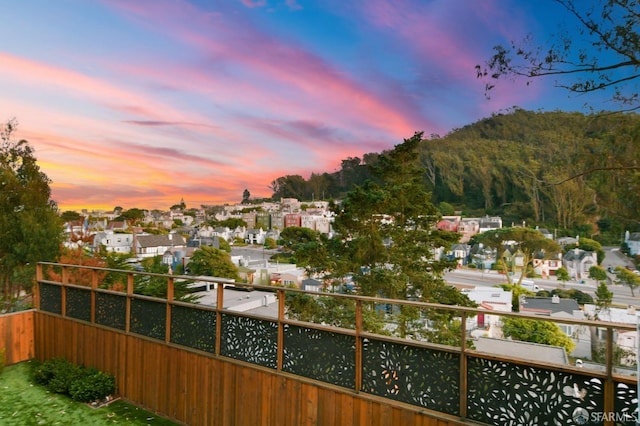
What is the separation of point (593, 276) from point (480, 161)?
843 cm

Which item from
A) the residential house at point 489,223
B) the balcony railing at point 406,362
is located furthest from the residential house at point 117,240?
the balcony railing at point 406,362

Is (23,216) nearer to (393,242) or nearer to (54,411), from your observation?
(54,411)

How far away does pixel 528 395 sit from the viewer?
2.00 metres

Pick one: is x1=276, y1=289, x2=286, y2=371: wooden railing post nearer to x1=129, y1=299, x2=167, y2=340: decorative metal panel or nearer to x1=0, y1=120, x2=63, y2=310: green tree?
x1=129, y1=299, x2=167, y2=340: decorative metal panel

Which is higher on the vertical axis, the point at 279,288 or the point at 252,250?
the point at 279,288

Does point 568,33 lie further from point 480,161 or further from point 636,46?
point 480,161

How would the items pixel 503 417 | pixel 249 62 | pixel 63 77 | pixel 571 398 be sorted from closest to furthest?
pixel 571 398 < pixel 503 417 < pixel 63 77 < pixel 249 62

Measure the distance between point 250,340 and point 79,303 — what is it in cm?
278

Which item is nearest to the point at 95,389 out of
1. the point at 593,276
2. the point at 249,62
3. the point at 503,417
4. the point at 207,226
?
the point at 503,417

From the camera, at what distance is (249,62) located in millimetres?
9906

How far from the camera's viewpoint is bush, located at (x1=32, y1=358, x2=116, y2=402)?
12.8 feet

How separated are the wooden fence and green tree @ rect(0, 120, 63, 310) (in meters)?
4.72

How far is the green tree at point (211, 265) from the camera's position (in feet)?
73.1

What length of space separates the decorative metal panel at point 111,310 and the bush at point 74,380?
0.54 m
